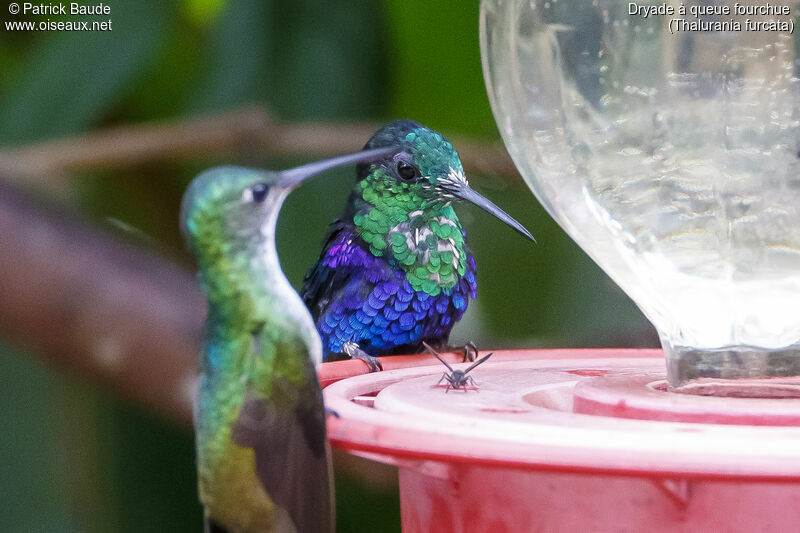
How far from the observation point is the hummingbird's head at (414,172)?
1599 millimetres

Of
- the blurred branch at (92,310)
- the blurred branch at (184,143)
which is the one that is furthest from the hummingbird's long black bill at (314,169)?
the blurred branch at (184,143)

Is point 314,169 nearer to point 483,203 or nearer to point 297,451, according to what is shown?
point 297,451

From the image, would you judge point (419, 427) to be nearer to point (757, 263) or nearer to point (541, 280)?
point (757, 263)

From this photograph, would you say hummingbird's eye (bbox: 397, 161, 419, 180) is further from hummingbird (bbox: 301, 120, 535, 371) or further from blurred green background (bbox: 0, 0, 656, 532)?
blurred green background (bbox: 0, 0, 656, 532)

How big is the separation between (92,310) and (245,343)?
40.2 inches

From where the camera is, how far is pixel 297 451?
89 cm

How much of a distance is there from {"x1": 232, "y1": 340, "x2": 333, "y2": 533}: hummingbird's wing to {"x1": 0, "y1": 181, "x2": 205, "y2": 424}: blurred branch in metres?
0.93

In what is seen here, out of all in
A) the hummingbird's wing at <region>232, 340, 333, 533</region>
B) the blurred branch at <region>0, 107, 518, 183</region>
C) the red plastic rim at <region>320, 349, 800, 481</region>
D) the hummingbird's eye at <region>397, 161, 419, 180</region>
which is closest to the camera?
the red plastic rim at <region>320, 349, 800, 481</region>

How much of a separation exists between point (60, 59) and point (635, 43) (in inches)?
60.1

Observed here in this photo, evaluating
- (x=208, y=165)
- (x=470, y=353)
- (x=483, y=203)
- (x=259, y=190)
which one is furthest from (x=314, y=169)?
(x=208, y=165)

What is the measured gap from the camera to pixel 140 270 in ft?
6.47

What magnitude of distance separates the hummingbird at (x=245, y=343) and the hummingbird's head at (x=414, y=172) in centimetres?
63

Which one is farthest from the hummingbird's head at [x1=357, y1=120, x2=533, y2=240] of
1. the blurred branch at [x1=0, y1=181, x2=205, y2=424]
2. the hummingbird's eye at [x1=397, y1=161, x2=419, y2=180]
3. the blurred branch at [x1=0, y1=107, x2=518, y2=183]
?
the blurred branch at [x1=0, y1=107, x2=518, y2=183]

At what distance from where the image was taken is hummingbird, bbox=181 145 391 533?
2.99 ft
